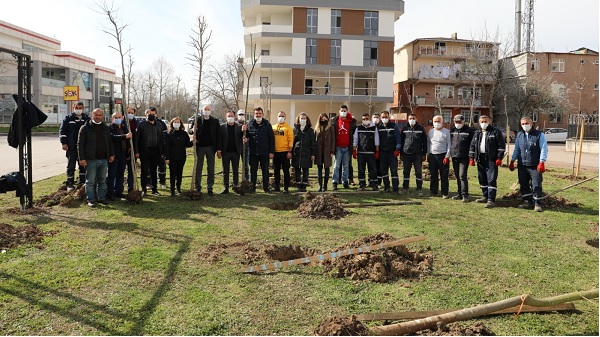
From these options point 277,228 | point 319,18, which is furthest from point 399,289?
point 319,18

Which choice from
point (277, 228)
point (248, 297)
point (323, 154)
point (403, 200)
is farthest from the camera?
point (323, 154)

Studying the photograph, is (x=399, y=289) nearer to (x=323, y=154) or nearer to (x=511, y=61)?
(x=323, y=154)

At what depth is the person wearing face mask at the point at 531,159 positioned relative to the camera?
31.6ft

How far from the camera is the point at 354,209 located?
962 centimetres

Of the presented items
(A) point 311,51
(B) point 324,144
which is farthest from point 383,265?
(A) point 311,51

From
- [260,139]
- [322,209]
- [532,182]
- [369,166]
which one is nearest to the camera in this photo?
[322,209]

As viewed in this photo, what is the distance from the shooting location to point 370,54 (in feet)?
145

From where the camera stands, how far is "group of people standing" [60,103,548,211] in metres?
9.68

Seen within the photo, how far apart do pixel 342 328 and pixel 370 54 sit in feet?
140

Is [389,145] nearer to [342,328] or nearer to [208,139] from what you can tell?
[208,139]

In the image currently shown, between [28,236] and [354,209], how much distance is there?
19.3 feet

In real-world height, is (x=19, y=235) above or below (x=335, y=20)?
below

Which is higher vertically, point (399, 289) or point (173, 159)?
point (173, 159)

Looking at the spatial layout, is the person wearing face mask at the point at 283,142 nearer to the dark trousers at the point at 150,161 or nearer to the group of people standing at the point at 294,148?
the group of people standing at the point at 294,148
